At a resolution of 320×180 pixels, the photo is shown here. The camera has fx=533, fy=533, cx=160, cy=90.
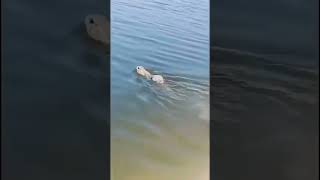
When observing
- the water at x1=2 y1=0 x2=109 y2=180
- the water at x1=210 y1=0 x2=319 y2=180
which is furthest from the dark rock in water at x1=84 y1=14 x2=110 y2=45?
the water at x1=210 y1=0 x2=319 y2=180

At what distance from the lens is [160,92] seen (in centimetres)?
167

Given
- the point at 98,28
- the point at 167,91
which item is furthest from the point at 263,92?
the point at 98,28

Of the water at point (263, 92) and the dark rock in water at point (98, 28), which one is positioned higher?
the dark rock in water at point (98, 28)

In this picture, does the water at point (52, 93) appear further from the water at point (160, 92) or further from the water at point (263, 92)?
the water at point (263, 92)

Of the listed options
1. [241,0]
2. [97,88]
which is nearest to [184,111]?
[97,88]

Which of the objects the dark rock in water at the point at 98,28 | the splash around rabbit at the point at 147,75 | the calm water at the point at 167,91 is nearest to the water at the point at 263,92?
the calm water at the point at 167,91

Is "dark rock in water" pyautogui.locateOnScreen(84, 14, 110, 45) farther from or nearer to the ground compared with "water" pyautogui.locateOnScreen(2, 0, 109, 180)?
farther from the ground

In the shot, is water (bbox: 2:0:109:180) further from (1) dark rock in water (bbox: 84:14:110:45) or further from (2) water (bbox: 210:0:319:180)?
(2) water (bbox: 210:0:319:180)

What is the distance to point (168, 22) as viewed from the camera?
5.61ft

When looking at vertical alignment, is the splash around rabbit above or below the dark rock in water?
below

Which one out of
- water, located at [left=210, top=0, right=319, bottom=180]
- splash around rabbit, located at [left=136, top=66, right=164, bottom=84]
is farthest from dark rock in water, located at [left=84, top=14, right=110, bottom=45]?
water, located at [left=210, top=0, right=319, bottom=180]

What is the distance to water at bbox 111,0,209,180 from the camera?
165 cm

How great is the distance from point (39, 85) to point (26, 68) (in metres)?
0.06

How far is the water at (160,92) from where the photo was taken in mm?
1646
